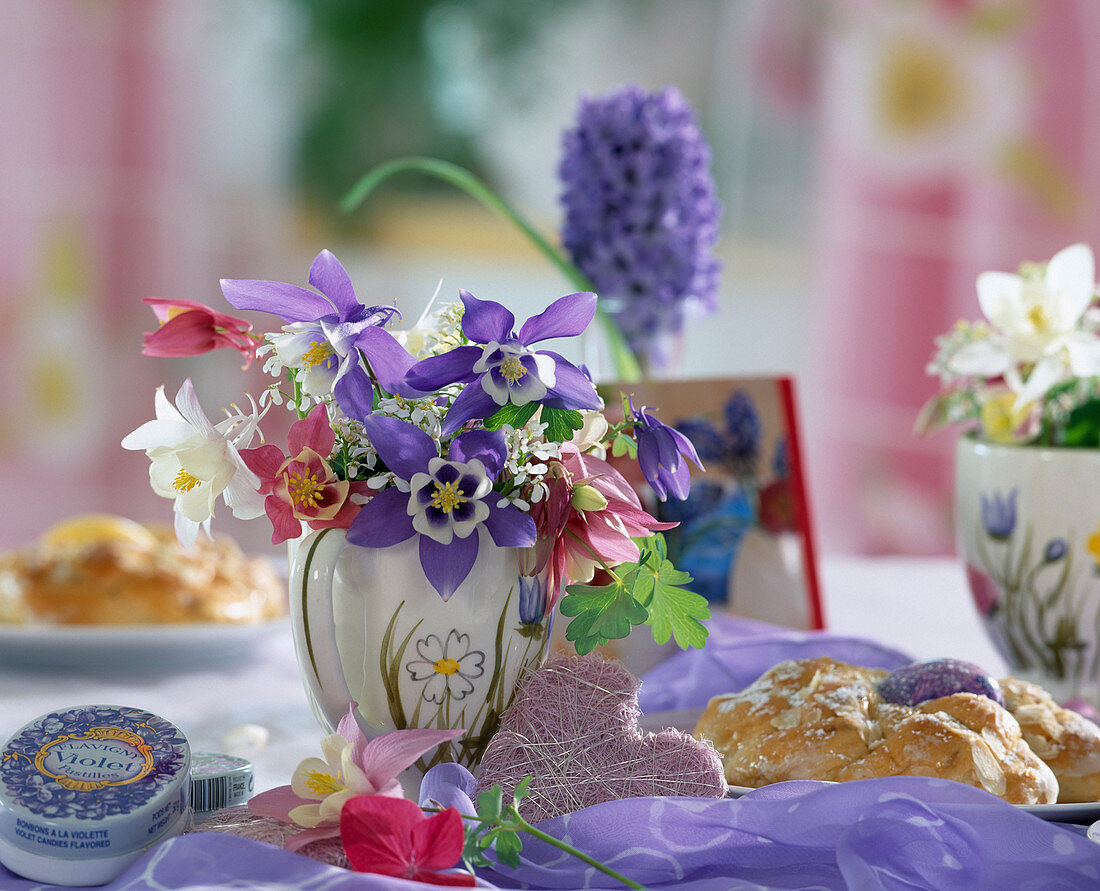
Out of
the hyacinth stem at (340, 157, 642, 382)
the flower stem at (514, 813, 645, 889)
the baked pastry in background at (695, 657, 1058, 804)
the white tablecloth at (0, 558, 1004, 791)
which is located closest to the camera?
the flower stem at (514, 813, 645, 889)

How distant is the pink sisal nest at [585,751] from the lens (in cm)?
49

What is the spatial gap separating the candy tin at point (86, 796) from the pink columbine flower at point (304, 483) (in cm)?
11

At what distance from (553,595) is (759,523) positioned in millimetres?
489

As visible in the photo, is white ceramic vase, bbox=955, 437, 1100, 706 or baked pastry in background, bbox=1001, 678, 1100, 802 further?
white ceramic vase, bbox=955, 437, 1100, 706

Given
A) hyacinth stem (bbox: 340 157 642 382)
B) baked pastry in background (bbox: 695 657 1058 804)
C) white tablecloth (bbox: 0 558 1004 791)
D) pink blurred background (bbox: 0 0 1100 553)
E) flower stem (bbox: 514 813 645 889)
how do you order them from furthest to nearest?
pink blurred background (bbox: 0 0 1100 553)
hyacinth stem (bbox: 340 157 642 382)
white tablecloth (bbox: 0 558 1004 791)
baked pastry in background (bbox: 695 657 1058 804)
flower stem (bbox: 514 813 645 889)

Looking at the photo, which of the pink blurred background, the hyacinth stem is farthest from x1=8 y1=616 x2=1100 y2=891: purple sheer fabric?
the pink blurred background

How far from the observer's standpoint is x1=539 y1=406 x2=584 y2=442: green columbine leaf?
0.50 metres

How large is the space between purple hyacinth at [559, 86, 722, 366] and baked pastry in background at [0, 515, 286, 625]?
1.35ft

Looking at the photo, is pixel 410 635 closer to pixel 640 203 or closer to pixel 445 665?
pixel 445 665

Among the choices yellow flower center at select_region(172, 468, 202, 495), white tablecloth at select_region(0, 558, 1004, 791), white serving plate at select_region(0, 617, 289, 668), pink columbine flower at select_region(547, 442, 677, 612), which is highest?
yellow flower center at select_region(172, 468, 202, 495)

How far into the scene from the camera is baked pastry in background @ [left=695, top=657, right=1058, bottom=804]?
0.51m

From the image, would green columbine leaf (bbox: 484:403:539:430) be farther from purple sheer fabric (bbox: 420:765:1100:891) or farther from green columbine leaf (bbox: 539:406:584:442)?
purple sheer fabric (bbox: 420:765:1100:891)

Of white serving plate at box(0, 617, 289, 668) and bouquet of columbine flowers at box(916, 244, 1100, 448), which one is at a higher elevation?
bouquet of columbine flowers at box(916, 244, 1100, 448)

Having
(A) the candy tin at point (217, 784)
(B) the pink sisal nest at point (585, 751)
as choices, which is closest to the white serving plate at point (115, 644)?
(A) the candy tin at point (217, 784)
